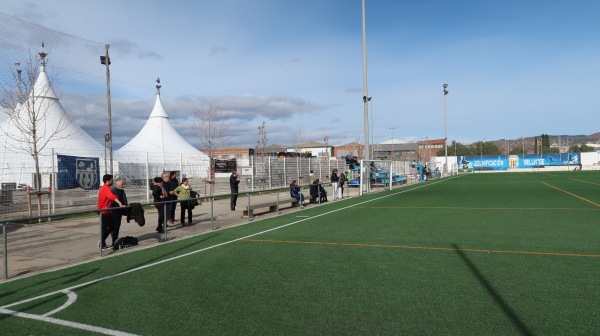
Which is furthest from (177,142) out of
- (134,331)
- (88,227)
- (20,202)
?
(134,331)

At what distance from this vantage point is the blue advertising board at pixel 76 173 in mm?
15945

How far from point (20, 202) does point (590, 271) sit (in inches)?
655

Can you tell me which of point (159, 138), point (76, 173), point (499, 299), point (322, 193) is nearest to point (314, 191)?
point (322, 193)

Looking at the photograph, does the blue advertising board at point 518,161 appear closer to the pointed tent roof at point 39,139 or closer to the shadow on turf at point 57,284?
the pointed tent roof at point 39,139

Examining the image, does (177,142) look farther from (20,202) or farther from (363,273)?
(363,273)

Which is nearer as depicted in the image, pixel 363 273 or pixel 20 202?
pixel 363 273

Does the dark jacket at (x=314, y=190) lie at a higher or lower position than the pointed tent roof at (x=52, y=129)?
lower

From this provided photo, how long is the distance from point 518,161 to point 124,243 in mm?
88696

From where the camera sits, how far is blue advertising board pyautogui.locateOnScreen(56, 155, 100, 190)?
15945 millimetres

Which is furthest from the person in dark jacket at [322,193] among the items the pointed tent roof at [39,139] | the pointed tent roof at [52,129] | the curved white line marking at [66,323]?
the curved white line marking at [66,323]

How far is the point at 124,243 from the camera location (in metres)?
9.02

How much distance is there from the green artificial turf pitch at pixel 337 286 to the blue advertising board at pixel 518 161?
8115 centimetres

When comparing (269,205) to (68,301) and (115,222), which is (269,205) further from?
(68,301)

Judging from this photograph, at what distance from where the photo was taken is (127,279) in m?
6.18
